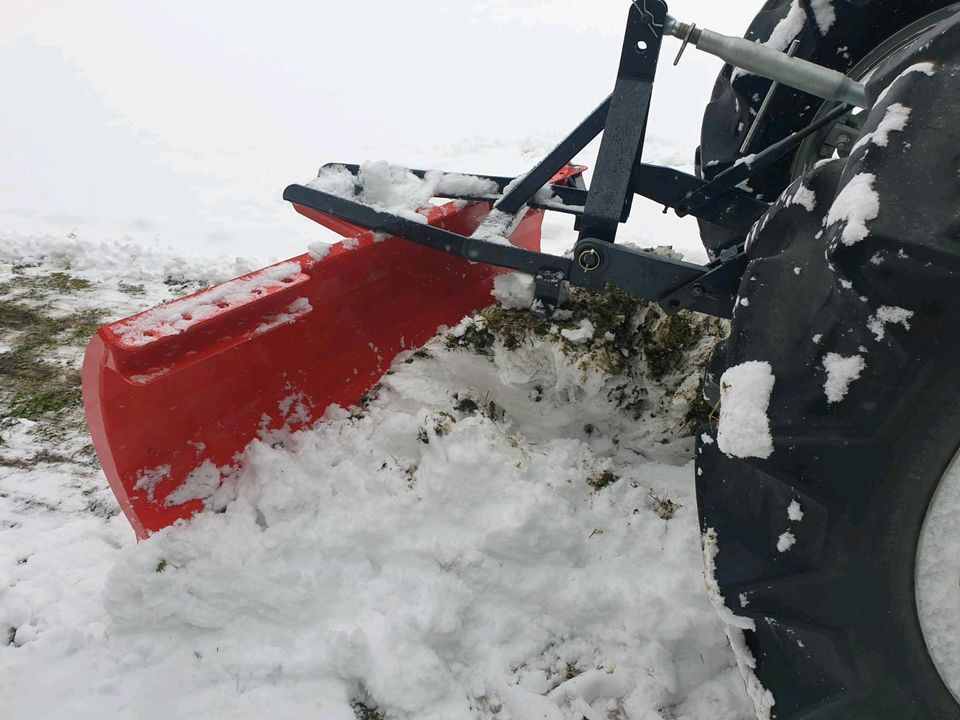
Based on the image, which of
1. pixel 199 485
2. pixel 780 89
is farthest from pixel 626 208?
pixel 199 485

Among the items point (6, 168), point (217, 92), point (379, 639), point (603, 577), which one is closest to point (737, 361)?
point (603, 577)

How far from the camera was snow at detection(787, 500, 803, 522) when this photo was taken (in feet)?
3.31

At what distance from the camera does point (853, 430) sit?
36.9 inches

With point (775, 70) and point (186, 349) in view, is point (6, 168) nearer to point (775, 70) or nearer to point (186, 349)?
A: point (186, 349)

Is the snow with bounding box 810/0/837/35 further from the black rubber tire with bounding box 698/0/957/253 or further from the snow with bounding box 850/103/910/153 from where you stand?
the snow with bounding box 850/103/910/153

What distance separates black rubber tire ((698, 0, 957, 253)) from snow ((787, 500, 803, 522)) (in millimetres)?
1218

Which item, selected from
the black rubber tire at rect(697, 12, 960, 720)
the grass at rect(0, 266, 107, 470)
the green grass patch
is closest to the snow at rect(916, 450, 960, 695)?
the black rubber tire at rect(697, 12, 960, 720)

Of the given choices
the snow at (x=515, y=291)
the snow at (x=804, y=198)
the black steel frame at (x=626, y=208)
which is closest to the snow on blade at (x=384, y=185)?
the black steel frame at (x=626, y=208)

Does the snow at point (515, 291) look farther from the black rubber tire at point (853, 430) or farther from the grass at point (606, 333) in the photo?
the black rubber tire at point (853, 430)

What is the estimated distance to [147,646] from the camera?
57.7 inches

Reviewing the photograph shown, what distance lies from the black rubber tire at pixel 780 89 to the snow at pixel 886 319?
3.82 ft

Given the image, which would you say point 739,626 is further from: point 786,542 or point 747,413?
point 747,413

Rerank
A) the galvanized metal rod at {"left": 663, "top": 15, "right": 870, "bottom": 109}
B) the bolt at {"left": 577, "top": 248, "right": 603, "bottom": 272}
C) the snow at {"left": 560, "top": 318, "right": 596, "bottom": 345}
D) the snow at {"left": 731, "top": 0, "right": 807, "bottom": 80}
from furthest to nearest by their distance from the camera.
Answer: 1. the snow at {"left": 560, "top": 318, "right": 596, "bottom": 345}
2. the snow at {"left": 731, "top": 0, "right": 807, "bottom": 80}
3. the bolt at {"left": 577, "top": 248, "right": 603, "bottom": 272}
4. the galvanized metal rod at {"left": 663, "top": 15, "right": 870, "bottom": 109}

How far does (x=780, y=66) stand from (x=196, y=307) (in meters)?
1.38
